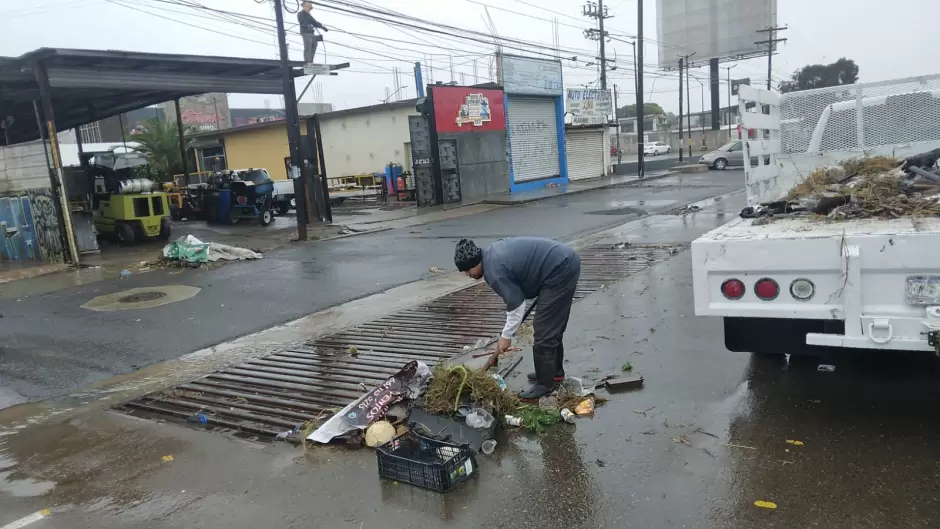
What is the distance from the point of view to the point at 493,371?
18.0 ft

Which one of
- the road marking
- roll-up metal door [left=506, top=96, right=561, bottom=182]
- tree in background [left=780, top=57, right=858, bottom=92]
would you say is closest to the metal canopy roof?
the road marking

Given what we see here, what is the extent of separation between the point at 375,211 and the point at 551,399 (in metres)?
18.5

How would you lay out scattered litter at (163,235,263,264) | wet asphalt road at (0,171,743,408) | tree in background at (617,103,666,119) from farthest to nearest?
tree in background at (617,103,666,119) → scattered litter at (163,235,263,264) → wet asphalt road at (0,171,743,408)

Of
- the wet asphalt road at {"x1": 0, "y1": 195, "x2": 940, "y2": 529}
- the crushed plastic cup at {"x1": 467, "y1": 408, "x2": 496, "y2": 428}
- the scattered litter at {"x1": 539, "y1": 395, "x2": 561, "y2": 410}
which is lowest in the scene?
the wet asphalt road at {"x1": 0, "y1": 195, "x2": 940, "y2": 529}

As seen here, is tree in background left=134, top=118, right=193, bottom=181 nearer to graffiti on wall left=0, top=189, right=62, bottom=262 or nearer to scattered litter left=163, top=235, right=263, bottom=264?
graffiti on wall left=0, top=189, right=62, bottom=262

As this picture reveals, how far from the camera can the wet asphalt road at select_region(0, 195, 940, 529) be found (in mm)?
3322

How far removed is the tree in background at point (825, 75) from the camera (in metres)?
71.1

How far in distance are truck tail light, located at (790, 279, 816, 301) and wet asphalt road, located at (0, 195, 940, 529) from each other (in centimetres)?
86

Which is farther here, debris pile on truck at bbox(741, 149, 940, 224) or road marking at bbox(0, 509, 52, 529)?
debris pile on truck at bbox(741, 149, 940, 224)

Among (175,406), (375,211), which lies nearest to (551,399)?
(175,406)

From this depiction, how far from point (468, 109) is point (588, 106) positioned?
10327 millimetres

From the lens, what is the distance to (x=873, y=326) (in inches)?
137

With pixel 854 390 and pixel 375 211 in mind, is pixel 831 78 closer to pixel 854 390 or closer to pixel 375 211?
pixel 375 211

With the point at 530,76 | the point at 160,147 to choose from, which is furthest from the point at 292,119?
the point at 530,76
